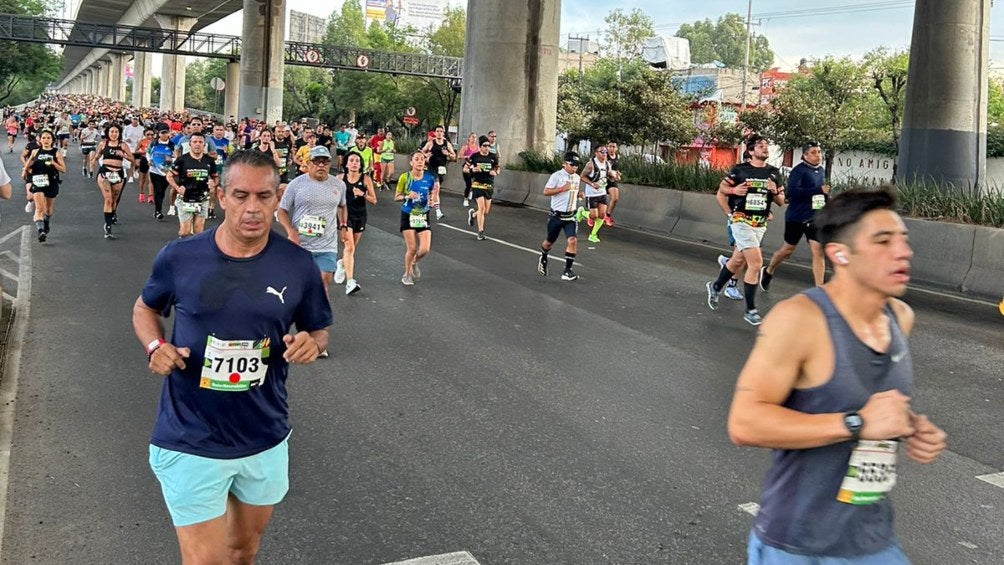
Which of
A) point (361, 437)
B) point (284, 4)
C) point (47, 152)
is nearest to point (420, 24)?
point (284, 4)

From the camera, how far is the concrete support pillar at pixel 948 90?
54.0 ft

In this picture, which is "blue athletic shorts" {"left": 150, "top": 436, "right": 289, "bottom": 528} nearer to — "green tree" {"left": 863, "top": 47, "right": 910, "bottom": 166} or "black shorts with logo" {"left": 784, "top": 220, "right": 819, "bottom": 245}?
"black shorts with logo" {"left": 784, "top": 220, "right": 819, "bottom": 245}

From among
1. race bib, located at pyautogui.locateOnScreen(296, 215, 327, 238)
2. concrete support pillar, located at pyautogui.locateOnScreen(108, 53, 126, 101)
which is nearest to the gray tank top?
race bib, located at pyautogui.locateOnScreen(296, 215, 327, 238)

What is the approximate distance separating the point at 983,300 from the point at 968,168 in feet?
16.2

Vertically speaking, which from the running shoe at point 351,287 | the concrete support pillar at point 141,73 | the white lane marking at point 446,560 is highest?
the concrete support pillar at point 141,73

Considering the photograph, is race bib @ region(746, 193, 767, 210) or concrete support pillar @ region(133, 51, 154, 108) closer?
race bib @ region(746, 193, 767, 210)

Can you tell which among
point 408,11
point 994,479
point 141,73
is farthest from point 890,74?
point 408,11

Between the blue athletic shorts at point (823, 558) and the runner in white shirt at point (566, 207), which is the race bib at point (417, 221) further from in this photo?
the blue athletic shorts at point (823, 558)

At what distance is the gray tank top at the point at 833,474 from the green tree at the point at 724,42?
171 metres

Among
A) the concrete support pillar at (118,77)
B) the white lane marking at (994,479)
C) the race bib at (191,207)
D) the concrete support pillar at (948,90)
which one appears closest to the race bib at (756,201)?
the white lane marking at (994,479)

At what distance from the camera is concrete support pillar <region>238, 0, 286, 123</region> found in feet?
168

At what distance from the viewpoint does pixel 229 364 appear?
3465 mm

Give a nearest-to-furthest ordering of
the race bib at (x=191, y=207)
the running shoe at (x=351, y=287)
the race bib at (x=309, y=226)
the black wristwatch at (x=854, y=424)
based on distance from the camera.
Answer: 1. the black wristwatch at (x=854, y=424)
2. the race bib at (x=309, y=226)
3. the running shoe at (x=351, y=287)
4. the race bib at (x=191, y=207)

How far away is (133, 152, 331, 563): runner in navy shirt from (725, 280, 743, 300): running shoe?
9.20 m
